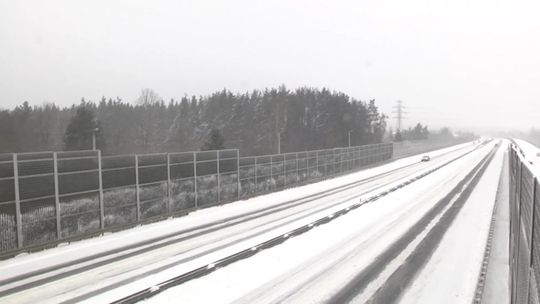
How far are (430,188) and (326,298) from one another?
2073cm

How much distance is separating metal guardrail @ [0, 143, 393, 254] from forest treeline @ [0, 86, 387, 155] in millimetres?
55196

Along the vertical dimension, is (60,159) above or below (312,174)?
above

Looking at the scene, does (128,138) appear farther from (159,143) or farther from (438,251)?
(438,251)

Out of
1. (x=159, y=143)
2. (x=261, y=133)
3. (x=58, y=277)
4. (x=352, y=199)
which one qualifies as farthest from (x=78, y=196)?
(x=159, y=143)

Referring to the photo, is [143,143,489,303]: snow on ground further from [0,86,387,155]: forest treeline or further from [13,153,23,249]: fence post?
[0,86,387,155]: forest treeline

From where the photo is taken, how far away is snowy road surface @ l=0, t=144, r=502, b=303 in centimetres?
782

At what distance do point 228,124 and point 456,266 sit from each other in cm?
7997

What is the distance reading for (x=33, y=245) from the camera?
1199 centimetres

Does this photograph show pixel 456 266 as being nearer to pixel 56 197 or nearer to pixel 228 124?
pixel 56 197

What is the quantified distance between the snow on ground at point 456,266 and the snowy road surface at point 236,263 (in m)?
0.07

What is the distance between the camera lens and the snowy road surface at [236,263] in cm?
782

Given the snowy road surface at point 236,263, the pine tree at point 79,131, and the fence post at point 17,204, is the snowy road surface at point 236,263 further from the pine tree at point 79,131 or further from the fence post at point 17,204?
the pine tree at point 79,131

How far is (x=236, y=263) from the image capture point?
31.7ft

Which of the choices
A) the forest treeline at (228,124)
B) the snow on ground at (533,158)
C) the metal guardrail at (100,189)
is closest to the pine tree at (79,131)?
the forest treeline at (228,124)
